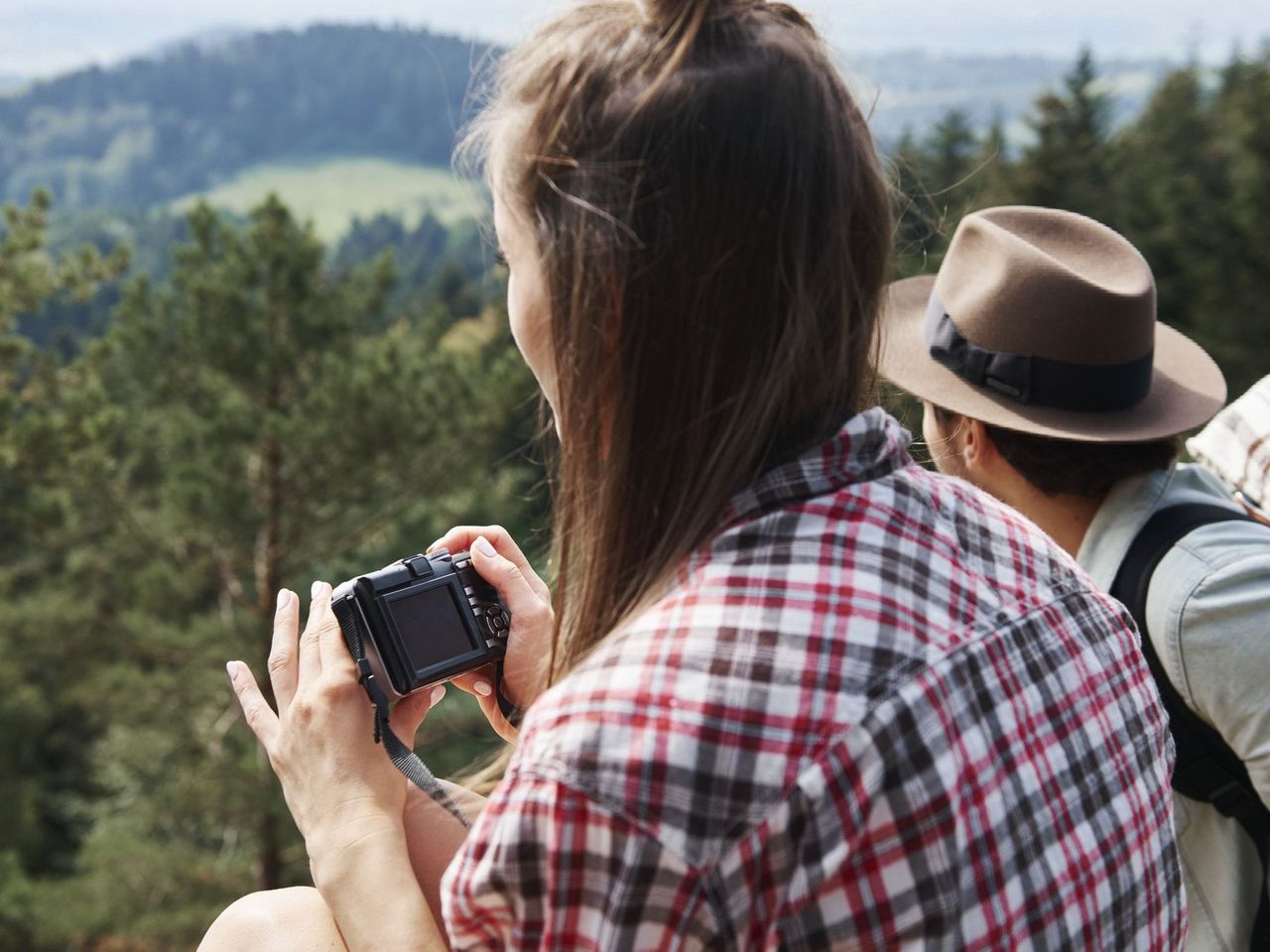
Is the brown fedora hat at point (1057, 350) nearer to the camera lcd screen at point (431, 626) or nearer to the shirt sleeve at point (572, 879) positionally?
the camera lcd screen at point (431, 626)

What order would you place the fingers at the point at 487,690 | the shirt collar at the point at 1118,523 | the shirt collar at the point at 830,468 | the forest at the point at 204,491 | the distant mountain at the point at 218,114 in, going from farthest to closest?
the distant mountain at the point at 218,114, the forest at the point at 204,491, the shirt collar at the point at 1118,523, the fingers at the point at 487,690, the shirt collar at the point at 830,468

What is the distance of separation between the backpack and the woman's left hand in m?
0.96

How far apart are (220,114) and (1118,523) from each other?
4129 inches

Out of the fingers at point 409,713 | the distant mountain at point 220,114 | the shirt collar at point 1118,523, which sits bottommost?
the distant mountain at point 220,114

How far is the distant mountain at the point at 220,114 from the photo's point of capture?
88000mm

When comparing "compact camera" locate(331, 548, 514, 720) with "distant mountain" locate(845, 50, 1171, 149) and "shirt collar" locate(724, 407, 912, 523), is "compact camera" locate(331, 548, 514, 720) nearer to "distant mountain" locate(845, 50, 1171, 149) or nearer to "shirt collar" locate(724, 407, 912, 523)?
"shirt collar" locate(724, 407, 912, 523)

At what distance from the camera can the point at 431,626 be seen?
3.92 feet

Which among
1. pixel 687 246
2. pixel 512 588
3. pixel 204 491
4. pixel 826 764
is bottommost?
pixel 204 491

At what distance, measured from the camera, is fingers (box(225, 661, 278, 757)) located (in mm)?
1186

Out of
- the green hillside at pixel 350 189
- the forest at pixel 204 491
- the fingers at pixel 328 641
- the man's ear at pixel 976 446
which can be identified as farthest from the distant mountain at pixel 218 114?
the fingers at pixel 328 641

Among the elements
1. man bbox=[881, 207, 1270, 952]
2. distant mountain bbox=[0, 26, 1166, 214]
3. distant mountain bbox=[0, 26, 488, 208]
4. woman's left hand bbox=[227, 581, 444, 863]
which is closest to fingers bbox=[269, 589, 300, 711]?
woman's left hand bbox=[227, 581, 444, 863]

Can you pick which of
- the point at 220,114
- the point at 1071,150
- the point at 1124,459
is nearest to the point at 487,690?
the point at 1124,459

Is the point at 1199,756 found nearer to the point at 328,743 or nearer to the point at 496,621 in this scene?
the point at 496,621

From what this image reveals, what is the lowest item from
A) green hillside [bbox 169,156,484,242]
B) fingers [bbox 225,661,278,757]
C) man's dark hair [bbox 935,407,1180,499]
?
green hillside [bbox 169,156,484,242]
